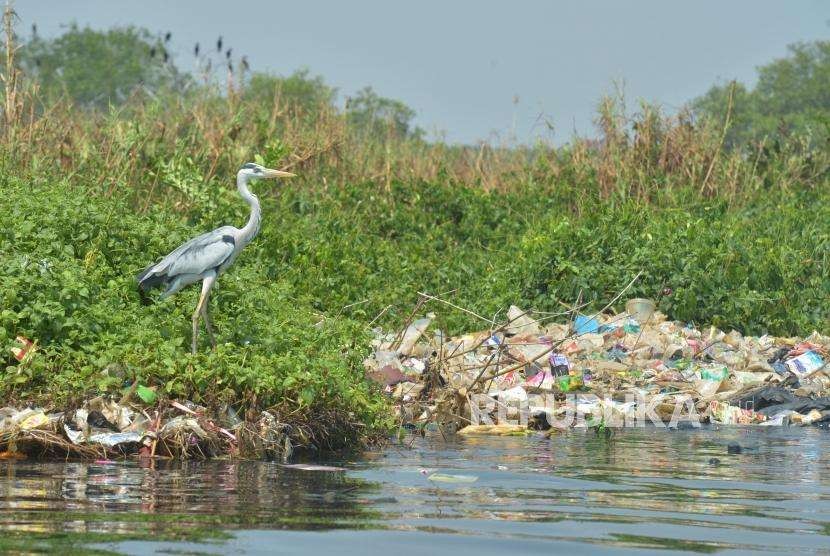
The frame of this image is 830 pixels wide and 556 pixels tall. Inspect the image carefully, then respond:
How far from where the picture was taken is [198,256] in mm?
8164

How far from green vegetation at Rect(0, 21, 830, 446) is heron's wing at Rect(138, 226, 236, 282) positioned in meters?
0.28

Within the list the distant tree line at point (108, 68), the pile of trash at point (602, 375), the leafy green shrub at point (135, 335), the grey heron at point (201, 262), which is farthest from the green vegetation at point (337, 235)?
the distant tree line at point (108, 68)

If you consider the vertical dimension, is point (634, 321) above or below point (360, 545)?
above

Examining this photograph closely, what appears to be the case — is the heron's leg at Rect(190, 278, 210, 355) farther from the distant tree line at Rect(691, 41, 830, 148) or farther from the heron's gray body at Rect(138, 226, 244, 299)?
the distant tree line at Rect(691, 41, 830, 148)

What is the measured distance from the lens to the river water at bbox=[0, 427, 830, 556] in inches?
190

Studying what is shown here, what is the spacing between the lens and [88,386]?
7285mm

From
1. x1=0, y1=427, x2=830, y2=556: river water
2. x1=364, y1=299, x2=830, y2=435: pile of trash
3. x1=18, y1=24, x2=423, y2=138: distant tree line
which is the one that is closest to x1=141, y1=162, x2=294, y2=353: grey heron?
x1=364, y1=299, x2=830, y2=435: pile of trash

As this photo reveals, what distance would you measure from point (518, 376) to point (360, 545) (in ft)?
19.8

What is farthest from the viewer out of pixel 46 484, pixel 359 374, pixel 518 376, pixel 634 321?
pixel 634 321

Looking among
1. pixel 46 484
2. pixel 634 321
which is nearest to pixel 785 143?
pixel 634 321

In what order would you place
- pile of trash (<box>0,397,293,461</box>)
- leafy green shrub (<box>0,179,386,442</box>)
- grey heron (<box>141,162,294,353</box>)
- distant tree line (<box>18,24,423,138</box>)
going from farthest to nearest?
distant tree line (<box>18,24,423,138</box>) → grey heron (<box>141,162,294,353</box>) → leafy green shrub (<box>0,179,386,442</box>) → pile of trash (<box>0,397,293,461</box>)

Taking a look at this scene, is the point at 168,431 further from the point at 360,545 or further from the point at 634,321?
the point at 634,321

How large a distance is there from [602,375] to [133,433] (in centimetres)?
493

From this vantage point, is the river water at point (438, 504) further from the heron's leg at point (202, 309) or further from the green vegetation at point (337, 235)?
the heron's leg at point (202, 309)
